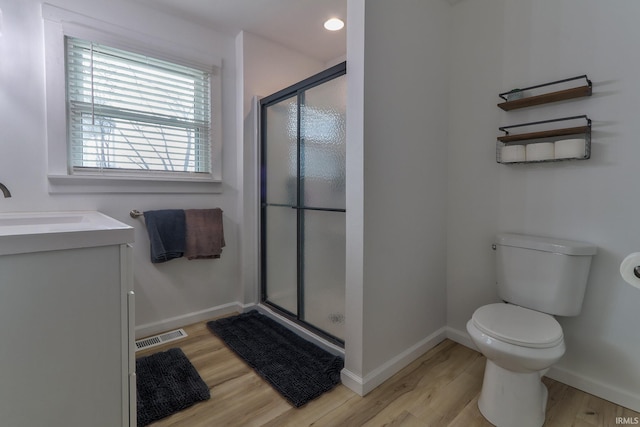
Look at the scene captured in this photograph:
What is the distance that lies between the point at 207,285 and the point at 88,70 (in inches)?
65.5

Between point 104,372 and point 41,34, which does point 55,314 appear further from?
point 41,34

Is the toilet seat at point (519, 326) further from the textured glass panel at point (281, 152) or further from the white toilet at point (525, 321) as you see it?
the textured glass panel at point (281, 152)

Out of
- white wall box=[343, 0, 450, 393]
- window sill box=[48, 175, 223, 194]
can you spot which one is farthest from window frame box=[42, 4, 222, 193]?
white wall box=[343, 0, 450, 393]

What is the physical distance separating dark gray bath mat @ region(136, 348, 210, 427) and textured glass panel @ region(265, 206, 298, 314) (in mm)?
799

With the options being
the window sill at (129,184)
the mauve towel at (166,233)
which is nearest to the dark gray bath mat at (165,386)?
the mauve towel at (166,233)

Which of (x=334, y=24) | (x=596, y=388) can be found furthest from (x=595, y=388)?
(x=334, y=24)

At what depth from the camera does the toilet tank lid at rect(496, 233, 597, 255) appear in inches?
57.8

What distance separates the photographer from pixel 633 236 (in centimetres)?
142

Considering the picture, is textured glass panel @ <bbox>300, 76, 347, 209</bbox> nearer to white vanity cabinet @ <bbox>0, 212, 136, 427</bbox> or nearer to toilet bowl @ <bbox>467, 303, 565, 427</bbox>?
toilet bowl @ <bbox>467, 303, 565, 427</bbox>

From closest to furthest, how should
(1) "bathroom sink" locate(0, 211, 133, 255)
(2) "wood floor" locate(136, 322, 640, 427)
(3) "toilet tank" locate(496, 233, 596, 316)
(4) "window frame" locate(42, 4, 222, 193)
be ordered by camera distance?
(1) "bathroom sink" locate(0, 211, 133, 255)
(2) "wood floor" locate(136, 322, 640, 427)
(3) "toilet tank" locate(496, 233, 596, 316)
(4) "window frame" locate(42, 4, 222, 193)

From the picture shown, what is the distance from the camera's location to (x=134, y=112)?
204cm

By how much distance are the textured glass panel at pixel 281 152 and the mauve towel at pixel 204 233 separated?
1.48 ft

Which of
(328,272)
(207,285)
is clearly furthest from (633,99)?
(207,285)

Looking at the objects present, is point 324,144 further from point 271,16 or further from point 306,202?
point 271,16
